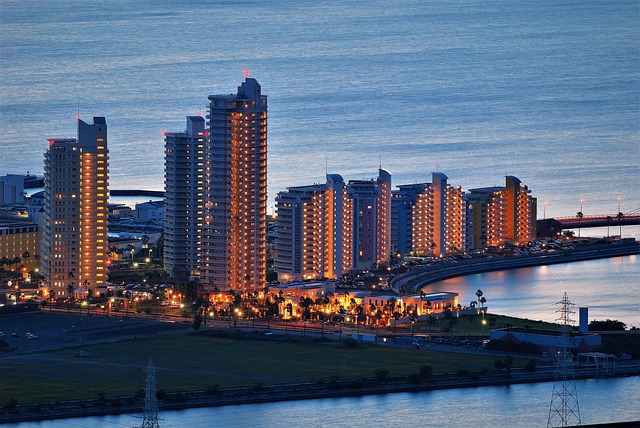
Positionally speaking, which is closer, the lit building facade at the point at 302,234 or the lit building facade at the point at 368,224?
the lit building facade at the point at 302,234

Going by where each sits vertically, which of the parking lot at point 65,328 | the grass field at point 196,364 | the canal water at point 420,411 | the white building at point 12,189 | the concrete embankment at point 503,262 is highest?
the white building at point 12,189

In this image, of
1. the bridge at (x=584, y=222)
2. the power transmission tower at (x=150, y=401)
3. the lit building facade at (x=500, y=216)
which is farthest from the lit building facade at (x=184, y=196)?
the power transmission tower at (x=150, y=401)

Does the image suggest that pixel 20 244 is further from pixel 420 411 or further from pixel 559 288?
pixel 420 411

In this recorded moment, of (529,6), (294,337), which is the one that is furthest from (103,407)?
(529,6)

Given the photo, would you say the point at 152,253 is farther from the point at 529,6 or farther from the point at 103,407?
the point at 529,6

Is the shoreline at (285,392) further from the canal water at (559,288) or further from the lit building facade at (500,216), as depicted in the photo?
the lit building facade at (500,216)

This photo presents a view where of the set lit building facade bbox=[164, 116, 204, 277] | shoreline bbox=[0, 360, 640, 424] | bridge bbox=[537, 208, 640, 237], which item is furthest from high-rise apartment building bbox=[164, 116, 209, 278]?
shoreline bbox=[0, 360, 640, 424]
